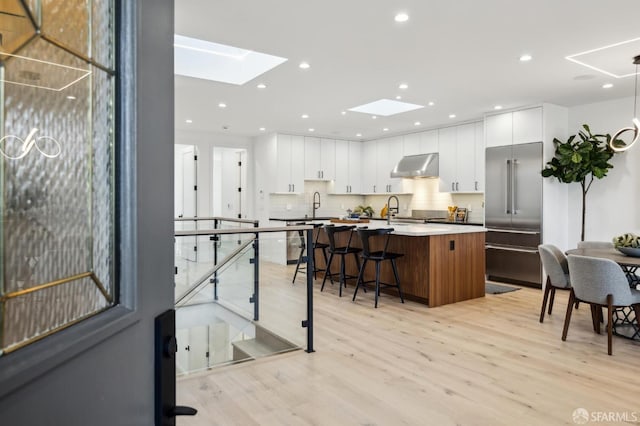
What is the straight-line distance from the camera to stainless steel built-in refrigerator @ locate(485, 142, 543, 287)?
621 cm

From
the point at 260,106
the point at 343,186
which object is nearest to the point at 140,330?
the point at 260,106

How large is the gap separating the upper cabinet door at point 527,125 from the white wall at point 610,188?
28.0 inches

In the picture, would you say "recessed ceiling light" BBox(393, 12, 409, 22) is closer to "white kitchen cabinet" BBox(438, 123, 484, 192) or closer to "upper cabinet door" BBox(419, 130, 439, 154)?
"white kitchen cabinet" BBox(438, 123, 484, 192)

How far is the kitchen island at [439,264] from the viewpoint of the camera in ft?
16.4

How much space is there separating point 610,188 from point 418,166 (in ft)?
10.1

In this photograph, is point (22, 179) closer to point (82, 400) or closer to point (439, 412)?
point (82, 400)

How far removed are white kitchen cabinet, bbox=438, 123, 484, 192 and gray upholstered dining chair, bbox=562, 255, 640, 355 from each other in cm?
380

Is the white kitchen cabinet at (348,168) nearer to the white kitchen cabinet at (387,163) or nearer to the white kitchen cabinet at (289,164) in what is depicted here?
the white kitchen cabinet at (387,163)

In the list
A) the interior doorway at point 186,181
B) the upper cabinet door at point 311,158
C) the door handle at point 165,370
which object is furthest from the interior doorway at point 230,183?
the door handle at point 165,370

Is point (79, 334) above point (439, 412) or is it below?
above

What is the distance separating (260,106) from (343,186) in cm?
364

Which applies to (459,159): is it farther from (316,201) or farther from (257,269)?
(257,269)

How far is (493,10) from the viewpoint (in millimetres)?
3193

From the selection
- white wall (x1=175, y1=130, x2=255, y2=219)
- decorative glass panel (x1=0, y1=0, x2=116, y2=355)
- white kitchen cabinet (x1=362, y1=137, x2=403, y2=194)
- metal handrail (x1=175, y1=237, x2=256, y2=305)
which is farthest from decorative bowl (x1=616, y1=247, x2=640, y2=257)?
white wall (x1=175, y1=130, x2=255, y2=219)
